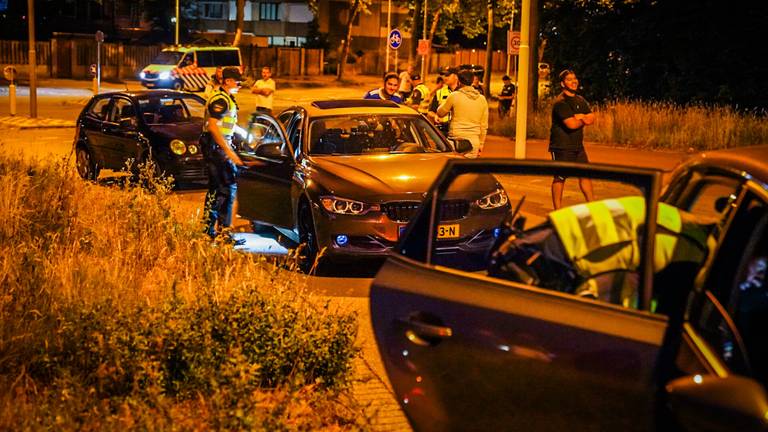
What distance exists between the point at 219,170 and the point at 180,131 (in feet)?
15.6

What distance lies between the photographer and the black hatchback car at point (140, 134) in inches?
605

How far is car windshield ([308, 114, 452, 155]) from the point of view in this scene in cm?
1067

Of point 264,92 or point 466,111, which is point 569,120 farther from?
point 264,92

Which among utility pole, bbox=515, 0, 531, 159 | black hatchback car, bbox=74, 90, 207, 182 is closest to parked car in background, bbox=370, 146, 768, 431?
utility pole, bbox=515, 0, 531, 159

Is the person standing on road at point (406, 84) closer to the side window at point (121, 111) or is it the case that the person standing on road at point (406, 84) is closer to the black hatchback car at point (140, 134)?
the black hatchback car at point (140, 134)

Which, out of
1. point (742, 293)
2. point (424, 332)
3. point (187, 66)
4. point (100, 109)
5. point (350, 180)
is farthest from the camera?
point (187, 66)

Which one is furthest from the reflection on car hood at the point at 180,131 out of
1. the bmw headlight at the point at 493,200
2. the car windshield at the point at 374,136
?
the bmw headlight at the point at 493,200

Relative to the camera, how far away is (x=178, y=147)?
1538 cm

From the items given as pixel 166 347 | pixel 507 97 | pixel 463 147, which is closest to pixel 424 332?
pixel 166 347

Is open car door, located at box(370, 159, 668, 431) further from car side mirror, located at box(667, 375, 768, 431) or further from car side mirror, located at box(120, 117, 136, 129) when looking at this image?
car side mirror, located at box(120, 117, 136, 129)

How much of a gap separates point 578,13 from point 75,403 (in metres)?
28.6

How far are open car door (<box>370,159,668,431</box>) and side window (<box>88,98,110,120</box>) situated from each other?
13.2m

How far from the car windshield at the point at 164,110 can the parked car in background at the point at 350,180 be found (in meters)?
4.61

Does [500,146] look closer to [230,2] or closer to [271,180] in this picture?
[271,180]
